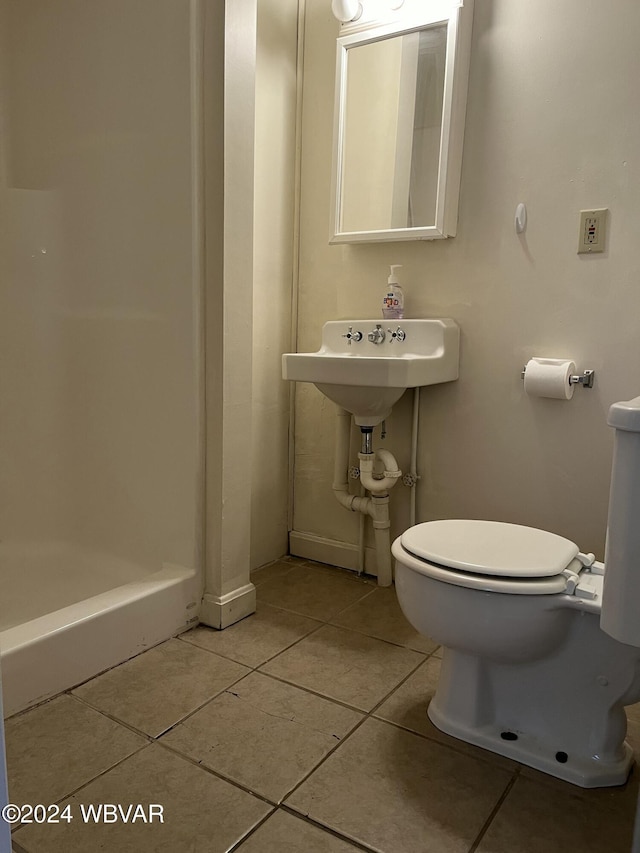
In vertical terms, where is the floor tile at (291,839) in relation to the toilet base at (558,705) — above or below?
below

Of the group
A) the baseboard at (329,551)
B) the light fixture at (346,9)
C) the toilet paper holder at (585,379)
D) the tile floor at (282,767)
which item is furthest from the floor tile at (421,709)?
the light fixture at (346,9)

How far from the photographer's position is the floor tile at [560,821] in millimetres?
1108

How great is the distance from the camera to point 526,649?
127 centimetres

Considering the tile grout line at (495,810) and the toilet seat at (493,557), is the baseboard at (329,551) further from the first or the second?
the tile grout line at (495,810)

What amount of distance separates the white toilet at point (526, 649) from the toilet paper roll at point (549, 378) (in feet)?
1.62

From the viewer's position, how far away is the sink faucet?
6.77 ft

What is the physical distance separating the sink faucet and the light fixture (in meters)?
0.96

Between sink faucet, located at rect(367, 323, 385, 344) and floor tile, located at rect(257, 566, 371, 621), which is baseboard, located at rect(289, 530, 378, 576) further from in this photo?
sink faucet, located at rect(367, 323, 385, 344)

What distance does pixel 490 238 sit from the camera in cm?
192

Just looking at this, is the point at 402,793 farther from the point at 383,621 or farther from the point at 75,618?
the point at 75,618

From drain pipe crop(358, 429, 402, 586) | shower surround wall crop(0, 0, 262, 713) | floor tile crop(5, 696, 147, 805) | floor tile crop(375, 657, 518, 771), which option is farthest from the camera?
drain pipe crop(358, 429, 402, 586)

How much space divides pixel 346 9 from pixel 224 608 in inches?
73.2

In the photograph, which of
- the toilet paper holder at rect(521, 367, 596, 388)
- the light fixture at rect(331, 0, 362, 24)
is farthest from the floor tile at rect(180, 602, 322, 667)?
the light fixture at rect(331, 0, 362, 24)

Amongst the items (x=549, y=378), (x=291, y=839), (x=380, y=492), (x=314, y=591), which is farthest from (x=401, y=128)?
(x=291, y=839)
